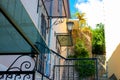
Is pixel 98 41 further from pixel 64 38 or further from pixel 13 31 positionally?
pixel 13 31

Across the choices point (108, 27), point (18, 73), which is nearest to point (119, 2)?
point (108, 27)

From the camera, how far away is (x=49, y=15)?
8133 mm

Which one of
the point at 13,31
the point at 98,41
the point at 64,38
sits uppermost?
the point at 98,41

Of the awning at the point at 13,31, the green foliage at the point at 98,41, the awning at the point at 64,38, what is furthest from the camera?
the green foliage at the point at 98,41

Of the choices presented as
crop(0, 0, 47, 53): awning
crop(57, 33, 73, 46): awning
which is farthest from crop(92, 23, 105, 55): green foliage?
crop(0, 0, 47, 53): awning

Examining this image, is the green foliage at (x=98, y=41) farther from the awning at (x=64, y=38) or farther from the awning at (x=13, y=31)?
the awning at (x=13, y=31)

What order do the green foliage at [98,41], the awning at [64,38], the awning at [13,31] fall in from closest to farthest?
1. the awning at [13,31]
2. the awning at [64,38]
3. the green foliage at [98,41]

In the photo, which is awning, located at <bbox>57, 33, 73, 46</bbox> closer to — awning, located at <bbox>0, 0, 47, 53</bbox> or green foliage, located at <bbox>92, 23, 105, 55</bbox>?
awning, located at <bbox>0, 0, 47, 53</bbox>

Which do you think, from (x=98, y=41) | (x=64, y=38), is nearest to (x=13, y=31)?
(x=64, y=38)

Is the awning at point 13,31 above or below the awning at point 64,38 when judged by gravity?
below

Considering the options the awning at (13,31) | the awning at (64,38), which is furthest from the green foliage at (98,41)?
the awning at (13,31)

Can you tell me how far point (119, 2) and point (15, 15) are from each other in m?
8.18

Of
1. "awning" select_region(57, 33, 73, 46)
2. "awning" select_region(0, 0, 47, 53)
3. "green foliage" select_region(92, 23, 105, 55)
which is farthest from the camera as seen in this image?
"green foliage" select_region(92, 23, 105, 55)

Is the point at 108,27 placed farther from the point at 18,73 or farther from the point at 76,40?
the point at 18,73
